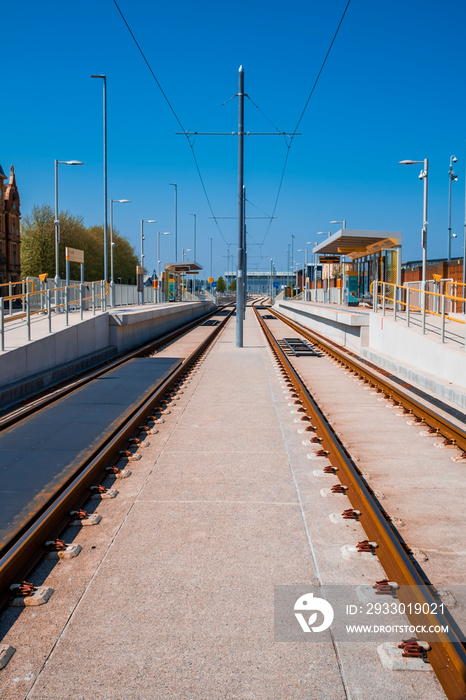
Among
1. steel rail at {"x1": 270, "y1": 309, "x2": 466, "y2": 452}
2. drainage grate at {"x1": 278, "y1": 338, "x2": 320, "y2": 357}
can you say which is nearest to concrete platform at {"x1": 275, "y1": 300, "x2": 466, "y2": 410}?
steel rail at {"x1": 270, "y1": 309, "x2": 466, "y2": 452}

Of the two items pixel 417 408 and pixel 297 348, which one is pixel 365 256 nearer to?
pixel 297 348

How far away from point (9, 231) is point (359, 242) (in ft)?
→ 169

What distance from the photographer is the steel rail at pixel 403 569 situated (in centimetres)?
315

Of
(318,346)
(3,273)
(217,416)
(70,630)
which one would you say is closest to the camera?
(70,630)

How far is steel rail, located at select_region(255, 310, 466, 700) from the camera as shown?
3148mm

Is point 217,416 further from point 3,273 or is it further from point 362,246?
point 3,273

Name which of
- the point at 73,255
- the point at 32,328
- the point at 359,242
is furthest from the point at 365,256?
the point at 32,328

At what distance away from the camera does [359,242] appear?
1307 inches

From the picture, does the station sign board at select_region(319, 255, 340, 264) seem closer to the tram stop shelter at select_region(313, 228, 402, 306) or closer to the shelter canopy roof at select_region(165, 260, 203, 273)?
the tram stop shelter at select_region(313, 228, 402, 306)

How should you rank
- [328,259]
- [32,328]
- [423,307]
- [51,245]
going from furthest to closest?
[51,245] < [328,259] < [32,328] < [423,307]

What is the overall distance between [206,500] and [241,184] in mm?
16462

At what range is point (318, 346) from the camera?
79.5 feet

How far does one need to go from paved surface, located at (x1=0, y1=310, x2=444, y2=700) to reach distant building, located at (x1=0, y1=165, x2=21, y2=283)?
68.0 m

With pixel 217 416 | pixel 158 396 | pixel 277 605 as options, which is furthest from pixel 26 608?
pixel 158 396
